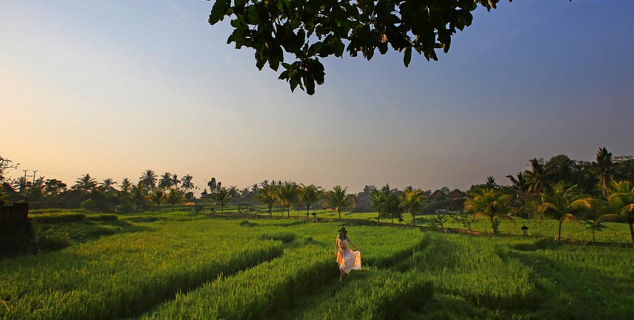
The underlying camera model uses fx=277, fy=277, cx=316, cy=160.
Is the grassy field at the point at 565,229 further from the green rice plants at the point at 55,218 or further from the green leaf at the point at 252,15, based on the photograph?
the green rice plants at the point at 55,218

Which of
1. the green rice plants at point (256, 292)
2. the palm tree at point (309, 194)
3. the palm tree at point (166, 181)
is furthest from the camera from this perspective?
the palm tree at point (166, 181)

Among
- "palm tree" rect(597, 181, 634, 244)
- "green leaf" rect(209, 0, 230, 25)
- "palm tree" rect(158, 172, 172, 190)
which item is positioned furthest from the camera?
"palm tree" rect(158, 172, 172, 190)

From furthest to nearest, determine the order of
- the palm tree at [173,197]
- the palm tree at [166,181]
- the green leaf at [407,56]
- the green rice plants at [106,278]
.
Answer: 1. the palm tree at [166,181]
2. the palm tree at [173,197]
3. the green rice plants at [106,278]
4. the green leaf at [407,56]

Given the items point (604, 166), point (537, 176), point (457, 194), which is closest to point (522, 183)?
point (537, 176)

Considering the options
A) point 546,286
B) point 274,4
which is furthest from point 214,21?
point 546,286

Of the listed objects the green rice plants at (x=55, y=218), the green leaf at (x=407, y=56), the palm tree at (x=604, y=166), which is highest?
the palm tree at (x=604, y=166)

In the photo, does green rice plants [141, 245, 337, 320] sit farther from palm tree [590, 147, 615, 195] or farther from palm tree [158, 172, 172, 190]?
palm tree [158, 172, 172, 190]

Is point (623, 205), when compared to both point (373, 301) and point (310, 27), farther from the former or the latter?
point (310, 27)

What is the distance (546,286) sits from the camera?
7090 mm

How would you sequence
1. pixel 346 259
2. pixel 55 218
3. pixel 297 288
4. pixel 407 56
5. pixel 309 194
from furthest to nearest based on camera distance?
pixel 309 194 < pixel 55 218 < pixel 346 259 < pixel 297 288 < pixel 407 56

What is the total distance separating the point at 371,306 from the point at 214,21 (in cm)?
501

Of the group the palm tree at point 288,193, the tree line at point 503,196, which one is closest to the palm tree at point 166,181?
the tree line at point 503,196

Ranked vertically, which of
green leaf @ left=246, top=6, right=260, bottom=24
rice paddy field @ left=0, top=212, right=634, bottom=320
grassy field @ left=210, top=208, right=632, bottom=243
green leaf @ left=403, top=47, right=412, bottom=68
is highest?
green leaf @ left=246, top=6, right=260, bottom=24

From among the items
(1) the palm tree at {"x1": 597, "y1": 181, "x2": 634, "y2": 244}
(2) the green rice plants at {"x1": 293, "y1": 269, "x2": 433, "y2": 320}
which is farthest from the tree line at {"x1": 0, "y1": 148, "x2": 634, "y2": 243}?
(2) the green rice plants at {"x1": 293, "y1": 269, "x2": 433, "y2": 320}
